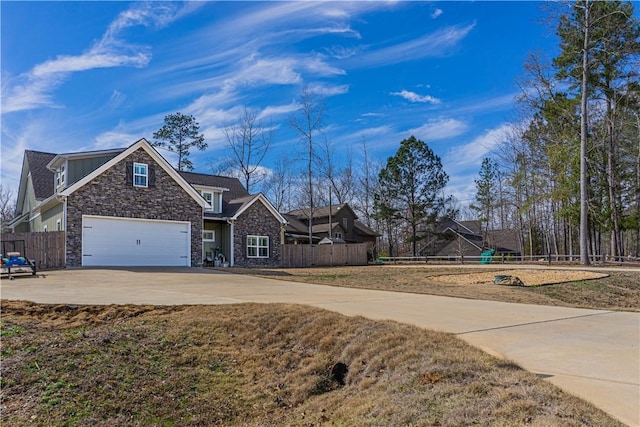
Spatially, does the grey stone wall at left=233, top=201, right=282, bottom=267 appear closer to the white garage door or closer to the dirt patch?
the white garage door

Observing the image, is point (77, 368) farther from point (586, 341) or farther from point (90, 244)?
point (90, 244)

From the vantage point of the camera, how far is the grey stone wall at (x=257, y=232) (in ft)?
94.9

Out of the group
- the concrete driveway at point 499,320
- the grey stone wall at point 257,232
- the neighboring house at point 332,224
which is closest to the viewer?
the concrete driveway at point 499,320

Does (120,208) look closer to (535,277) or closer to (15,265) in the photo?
(15,265)

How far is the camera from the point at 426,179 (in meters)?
42.0

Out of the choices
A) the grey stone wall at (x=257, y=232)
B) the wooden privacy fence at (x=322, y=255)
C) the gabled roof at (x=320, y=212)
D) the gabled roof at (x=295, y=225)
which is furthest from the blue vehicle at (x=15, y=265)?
the gabled roof at (x=320, y=212)

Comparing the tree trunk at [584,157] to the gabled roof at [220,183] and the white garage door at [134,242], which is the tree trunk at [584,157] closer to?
the white garage door at [134,242]

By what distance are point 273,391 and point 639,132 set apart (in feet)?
106

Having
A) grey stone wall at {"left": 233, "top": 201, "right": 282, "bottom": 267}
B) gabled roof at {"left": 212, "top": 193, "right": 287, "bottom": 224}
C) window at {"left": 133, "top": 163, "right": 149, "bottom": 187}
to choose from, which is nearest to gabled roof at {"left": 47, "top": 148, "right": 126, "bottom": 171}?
window at {"left": 133, "top": 163, "right": 149, "bottom": 187}

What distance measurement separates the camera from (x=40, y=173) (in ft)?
91.0

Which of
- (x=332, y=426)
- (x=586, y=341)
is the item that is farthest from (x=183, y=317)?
(x=586, y=341)

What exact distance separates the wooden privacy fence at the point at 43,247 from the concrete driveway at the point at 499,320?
5.18 meters

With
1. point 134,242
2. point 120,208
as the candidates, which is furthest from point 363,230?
point 120,208

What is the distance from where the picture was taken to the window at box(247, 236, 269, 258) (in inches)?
1169
